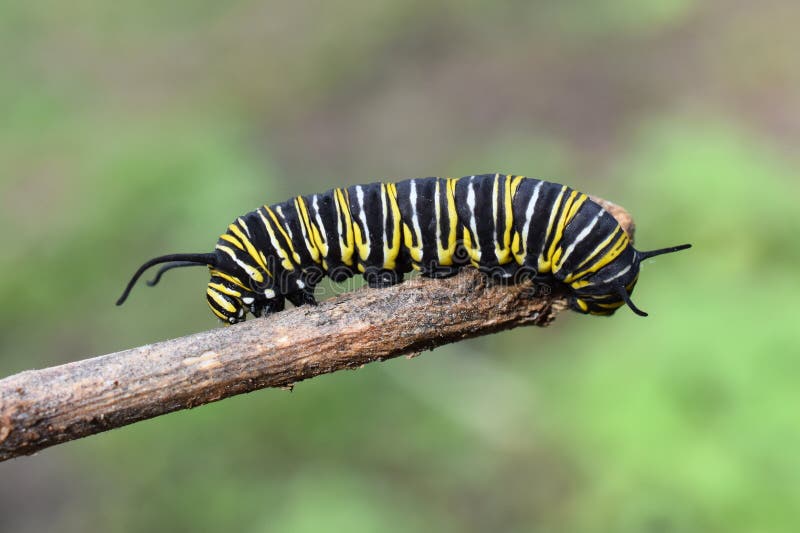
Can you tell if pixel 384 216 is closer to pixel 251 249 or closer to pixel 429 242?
pixel 429 242

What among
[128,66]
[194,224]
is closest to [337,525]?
[194,224]

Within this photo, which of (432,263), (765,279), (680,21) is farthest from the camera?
(680,21)

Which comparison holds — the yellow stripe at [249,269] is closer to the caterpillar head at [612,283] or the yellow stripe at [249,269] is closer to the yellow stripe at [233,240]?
the yellow stripe at [233,240]

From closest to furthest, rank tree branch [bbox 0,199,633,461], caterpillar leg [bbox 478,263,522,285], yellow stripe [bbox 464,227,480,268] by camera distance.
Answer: tree branch [bbox 0,199,633,461], caterpillar leg [bbox 478,263,522,285], yellow stripe [bbox 464,227,480,268]

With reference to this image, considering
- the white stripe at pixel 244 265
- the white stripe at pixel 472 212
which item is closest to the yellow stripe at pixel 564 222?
the white stripe at pixel 472 212

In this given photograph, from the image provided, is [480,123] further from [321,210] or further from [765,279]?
[321,210]

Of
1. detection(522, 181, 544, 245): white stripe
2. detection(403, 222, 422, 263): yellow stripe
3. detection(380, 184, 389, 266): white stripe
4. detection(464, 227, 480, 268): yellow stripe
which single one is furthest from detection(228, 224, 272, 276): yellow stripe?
detection(522, 181, 544, 245): white stripe

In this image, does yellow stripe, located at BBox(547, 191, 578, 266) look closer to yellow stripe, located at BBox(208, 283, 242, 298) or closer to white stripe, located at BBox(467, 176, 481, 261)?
white stripe, located at BBox(467, 176, 481, 261)

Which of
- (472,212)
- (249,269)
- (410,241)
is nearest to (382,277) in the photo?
(410,241)

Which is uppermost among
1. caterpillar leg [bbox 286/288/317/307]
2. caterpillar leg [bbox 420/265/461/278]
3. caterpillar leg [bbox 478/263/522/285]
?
caterpillar leg [bbox 420/265/461/278]
